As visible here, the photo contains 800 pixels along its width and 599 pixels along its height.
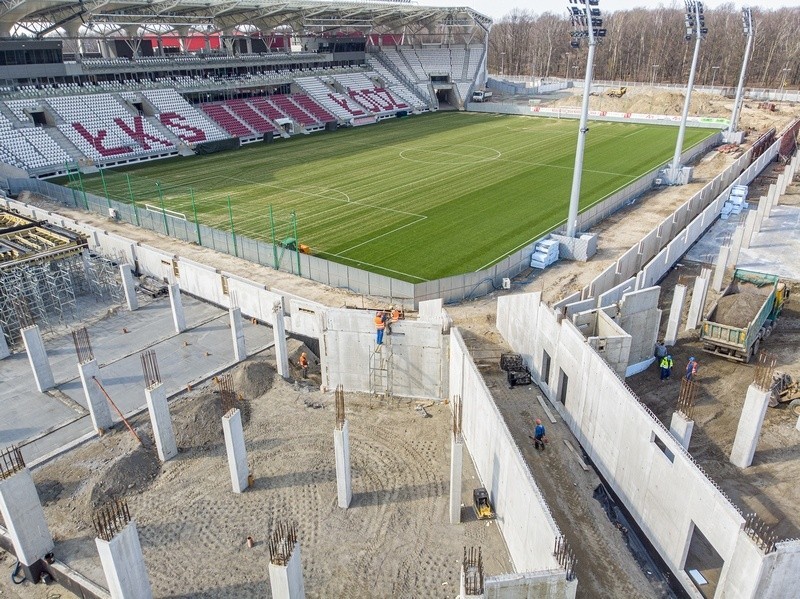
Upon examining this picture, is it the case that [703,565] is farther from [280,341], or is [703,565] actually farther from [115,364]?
[115,364]

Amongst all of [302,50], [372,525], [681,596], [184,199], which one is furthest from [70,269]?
[302,50]

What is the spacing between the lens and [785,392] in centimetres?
2045

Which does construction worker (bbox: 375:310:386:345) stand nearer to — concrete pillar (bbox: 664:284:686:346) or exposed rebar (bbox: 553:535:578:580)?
exposed rebar (bbox: 553:535:578:580)

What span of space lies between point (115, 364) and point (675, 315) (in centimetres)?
2147

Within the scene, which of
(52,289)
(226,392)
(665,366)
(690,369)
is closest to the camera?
(226,392)

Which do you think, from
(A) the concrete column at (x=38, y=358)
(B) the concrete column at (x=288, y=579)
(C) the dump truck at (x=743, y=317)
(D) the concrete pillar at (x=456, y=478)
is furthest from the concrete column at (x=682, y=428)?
(A) the concrete column at (x=38, y=358)

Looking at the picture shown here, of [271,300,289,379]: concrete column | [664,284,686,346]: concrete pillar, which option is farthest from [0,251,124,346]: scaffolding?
[664,284,686,346]: concrete pillar

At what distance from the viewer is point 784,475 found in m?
17.1

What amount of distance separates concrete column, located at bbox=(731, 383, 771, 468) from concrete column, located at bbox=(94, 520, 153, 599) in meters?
15.7

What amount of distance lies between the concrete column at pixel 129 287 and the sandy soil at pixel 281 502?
29.1ft

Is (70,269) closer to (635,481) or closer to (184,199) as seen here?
(184,199)

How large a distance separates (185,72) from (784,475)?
233ft

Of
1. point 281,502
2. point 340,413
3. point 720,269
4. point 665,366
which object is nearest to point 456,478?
point 340,413

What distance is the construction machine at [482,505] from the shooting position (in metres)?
15.7
